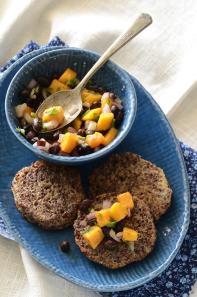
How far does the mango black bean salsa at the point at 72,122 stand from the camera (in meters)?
2.70

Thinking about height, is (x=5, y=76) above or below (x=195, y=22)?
below

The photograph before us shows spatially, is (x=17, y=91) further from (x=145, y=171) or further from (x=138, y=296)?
(x=138, y=296)

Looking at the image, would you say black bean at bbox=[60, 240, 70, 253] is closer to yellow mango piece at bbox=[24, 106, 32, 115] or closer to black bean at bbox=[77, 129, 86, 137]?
black bean at bbox=[77, 129, 86, 137]

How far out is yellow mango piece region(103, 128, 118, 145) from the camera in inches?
108

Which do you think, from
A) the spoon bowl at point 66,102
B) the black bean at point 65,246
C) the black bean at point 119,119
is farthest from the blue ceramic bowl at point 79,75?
the black bean at point 65,246

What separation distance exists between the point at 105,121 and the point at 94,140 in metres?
0.11

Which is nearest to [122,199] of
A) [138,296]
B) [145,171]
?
[145,171]

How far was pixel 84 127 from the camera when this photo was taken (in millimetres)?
2799

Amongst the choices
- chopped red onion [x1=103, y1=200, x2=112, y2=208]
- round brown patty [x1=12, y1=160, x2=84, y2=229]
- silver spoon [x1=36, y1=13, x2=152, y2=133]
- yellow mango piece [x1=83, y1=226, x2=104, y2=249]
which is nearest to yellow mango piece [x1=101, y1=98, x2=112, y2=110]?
silver spoon [x1=36, y1=13, x2=152, y2=133]

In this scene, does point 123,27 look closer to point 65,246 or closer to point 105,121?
point 105,121

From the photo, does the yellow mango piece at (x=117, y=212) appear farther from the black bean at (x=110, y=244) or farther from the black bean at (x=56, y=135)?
the black bean at (x=56, y=135)

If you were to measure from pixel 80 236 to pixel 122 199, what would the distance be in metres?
0.24

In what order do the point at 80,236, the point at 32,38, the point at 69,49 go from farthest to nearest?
the point at 32,38 < the point at 69,49 < the point at 80,236

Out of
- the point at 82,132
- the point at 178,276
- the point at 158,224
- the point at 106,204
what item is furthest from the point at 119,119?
the point at 178,276
